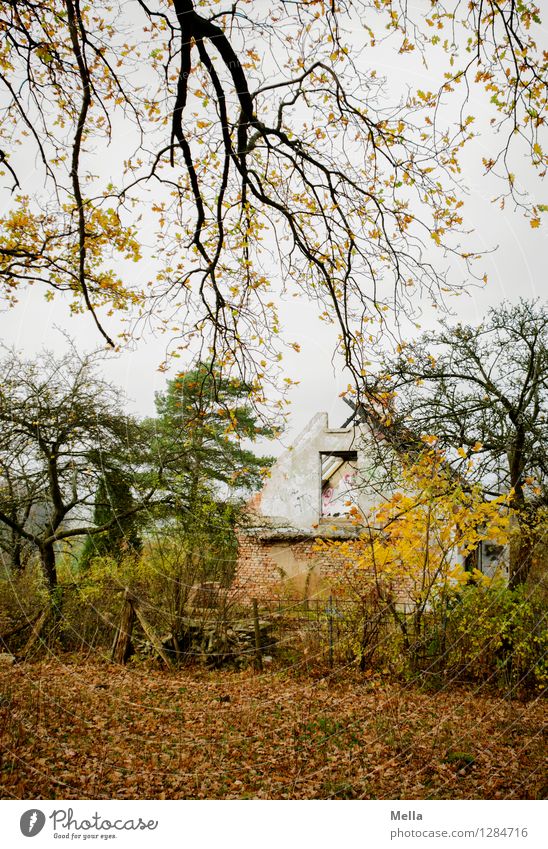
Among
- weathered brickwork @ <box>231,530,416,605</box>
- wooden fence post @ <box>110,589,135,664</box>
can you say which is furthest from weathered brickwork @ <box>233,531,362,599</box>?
wooden fence post @ <box>110,589,135,664</box>

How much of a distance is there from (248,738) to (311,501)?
125cm

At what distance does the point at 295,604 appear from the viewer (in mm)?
3607

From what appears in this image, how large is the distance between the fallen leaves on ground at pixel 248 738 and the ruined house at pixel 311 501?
2.21ft

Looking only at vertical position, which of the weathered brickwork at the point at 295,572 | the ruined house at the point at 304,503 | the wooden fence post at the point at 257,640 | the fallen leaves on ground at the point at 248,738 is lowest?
the fallen leaves on ground at the point at 248,738

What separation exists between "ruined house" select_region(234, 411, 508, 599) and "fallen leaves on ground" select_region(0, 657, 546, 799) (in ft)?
2.21

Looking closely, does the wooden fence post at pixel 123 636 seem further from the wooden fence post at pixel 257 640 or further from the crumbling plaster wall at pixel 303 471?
the crumbling plaster wall at pixel 303 471

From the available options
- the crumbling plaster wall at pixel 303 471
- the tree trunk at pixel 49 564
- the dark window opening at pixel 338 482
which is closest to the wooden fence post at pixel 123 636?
the tree trunk at pixel 49 564

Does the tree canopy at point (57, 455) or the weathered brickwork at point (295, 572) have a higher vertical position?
the tree canopy at point (57, 455)

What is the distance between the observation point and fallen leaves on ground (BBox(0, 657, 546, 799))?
2340 millimetres

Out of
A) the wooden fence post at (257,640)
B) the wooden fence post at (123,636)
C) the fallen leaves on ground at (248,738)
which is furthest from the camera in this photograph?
the wooden fence post at (257,640)

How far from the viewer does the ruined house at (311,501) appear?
2.95 meters

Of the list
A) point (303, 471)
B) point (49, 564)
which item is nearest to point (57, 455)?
point (49, 564)

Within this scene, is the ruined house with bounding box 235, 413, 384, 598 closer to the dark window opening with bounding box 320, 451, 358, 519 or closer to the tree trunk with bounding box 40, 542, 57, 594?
the dark window opening with bounding box 320, 451, 358, 519
